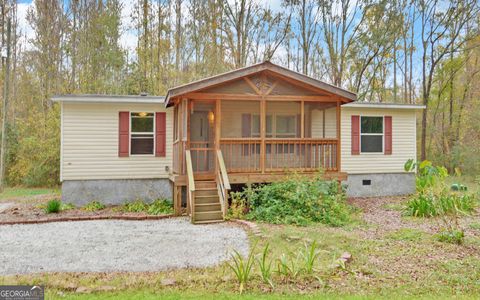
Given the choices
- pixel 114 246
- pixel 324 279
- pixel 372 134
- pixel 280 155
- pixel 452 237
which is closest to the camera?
pixel 324 279

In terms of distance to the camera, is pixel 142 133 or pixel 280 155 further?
pixel 142 133

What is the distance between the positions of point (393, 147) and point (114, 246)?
1086 centimetres

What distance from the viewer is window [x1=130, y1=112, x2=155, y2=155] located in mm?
11031

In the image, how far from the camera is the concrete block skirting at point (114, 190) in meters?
10.6

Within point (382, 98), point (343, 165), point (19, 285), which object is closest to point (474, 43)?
point (382, 98)

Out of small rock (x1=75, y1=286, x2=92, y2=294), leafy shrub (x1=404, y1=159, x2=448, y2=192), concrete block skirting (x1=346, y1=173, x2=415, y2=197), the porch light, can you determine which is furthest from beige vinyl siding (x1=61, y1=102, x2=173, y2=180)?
leafy shrub (x1=404, y1=159, x2=448, y2=192)

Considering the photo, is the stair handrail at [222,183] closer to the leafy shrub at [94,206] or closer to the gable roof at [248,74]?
the gable roof at [248,74]

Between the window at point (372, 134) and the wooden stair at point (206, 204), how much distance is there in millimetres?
6594

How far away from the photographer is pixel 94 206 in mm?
10352

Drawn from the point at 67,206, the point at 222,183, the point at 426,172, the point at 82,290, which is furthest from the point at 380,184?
the point at 82,290

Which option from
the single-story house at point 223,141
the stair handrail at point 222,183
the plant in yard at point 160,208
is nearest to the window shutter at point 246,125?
the single-story house at point 223,141

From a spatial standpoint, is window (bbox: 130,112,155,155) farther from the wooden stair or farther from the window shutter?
the window shutter

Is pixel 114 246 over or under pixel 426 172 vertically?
under

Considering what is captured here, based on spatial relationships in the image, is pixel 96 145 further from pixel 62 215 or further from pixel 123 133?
pixel 62 215
